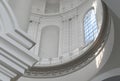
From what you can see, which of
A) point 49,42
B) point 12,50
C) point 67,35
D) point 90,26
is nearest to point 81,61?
point 90,26

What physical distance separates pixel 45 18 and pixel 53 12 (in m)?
0.94

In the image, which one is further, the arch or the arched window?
the arch

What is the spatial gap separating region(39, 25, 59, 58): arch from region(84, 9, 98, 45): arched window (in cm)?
181

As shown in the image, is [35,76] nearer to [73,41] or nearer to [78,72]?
[78,72]

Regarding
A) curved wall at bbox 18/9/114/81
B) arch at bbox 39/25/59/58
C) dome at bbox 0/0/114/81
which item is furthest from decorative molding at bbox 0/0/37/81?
arch at bbox 39/25/59/58

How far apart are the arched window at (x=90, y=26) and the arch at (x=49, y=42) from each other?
1.81m

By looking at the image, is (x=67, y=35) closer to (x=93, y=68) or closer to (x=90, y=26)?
(x=90, y=26)

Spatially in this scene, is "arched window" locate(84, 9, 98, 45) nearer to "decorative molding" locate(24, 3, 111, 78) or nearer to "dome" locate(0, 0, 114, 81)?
"dome" locate(0, 0, 114, 81)

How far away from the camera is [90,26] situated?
15562 mm

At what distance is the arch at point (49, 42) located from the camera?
16.2 metres

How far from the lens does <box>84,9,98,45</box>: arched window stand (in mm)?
14920

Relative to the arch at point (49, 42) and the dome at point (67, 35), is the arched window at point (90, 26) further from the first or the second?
the arch at point (49, 42)

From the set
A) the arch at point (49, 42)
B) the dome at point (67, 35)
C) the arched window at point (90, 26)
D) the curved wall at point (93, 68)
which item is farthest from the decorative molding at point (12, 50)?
A: the arch at point (49, 42)

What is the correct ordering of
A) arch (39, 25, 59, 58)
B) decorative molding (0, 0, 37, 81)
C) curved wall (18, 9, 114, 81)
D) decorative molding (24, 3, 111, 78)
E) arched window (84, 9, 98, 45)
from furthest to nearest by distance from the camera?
arch (39, 25, 59, 58) < arched window (84, 9, 98, 45) < decorative molding (24, 3, 111, 78) < curved wall (18, 9, 114, 81) < decorative molding (0, 0, 37, 81)
